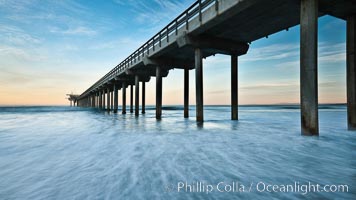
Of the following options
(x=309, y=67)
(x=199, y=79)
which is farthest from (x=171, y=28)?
(x=309, y=67)

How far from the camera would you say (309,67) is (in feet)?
22.3

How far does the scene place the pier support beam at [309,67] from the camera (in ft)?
22.2

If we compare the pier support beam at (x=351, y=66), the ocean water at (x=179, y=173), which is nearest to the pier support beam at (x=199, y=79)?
the pier support beam at (x=351, y=66)

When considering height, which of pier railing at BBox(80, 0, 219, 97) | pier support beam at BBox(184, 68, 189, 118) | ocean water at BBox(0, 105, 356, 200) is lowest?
ocean water at BBox(0, 105, 356, 200)

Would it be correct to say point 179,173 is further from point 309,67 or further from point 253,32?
point 253,32

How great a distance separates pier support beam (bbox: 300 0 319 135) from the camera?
267 inches

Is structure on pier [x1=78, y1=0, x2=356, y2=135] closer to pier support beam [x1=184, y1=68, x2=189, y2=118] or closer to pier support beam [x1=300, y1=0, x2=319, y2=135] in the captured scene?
pier support beam [x1=300, y1=0, x2=319, y2=135]

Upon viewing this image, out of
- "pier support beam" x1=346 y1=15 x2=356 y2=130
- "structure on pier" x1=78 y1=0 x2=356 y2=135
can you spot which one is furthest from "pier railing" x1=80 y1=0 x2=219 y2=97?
"pier support beam" x1=346 y1=15 x2=356 y2=130

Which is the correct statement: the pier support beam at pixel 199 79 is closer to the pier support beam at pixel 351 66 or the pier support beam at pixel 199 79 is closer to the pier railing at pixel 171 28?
the pier railing at pixel 171 28

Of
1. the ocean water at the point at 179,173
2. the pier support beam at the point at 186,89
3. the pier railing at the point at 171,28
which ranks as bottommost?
the ocean water at the point at 179,173

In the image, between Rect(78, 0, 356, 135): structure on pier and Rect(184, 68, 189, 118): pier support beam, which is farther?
Rect(184, 68, 189, 118): pier support beam

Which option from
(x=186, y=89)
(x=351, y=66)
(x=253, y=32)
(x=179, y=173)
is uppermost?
(x=253, y=32)

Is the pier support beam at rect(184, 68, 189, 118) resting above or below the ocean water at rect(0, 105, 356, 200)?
above

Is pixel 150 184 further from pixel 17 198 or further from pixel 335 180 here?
pixel 335 180
